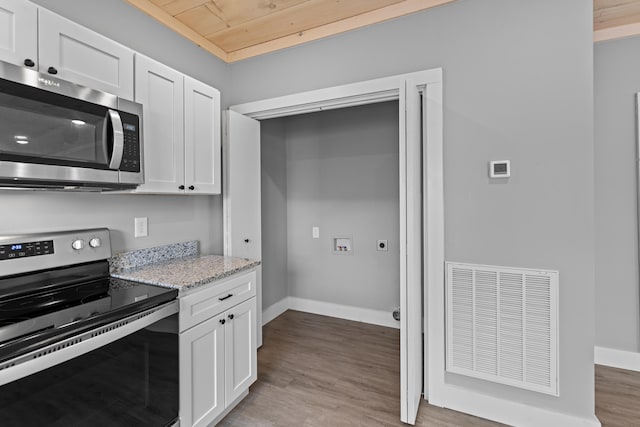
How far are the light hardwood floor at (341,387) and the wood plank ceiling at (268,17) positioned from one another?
2638 mm

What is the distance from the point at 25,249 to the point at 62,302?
0.36 meters

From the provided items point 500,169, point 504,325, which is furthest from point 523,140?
point 504,325

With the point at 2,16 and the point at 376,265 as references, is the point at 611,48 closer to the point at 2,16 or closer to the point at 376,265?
the point at 376,265

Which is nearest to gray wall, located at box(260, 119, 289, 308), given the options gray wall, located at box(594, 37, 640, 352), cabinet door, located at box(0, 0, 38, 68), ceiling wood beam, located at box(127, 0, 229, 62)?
ceiling wood beam, located at box(127, 0, 229, 62)

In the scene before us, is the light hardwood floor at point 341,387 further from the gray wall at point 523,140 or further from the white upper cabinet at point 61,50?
the white upper cabinet at point 61,50

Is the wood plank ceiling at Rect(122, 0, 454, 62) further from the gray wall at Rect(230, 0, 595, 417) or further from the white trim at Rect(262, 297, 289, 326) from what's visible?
the white trim at Rect(262, 297, 289, 326)

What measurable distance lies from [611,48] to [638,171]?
3.22 ft

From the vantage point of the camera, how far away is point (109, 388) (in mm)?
1192

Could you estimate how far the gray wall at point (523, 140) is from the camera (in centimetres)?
166

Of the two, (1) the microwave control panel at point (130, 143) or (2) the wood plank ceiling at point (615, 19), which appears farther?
(2) the wood plank ceiling at point (615, 19)

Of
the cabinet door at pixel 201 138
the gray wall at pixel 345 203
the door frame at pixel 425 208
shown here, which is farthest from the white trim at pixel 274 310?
the door frame at pixel 425 208

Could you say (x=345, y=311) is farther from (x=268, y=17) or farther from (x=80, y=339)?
(x=268, y=17)

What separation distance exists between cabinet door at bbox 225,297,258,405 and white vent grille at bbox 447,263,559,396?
4.26ft

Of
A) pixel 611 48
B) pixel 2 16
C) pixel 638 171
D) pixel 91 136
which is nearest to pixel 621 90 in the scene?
pixel 611 48
